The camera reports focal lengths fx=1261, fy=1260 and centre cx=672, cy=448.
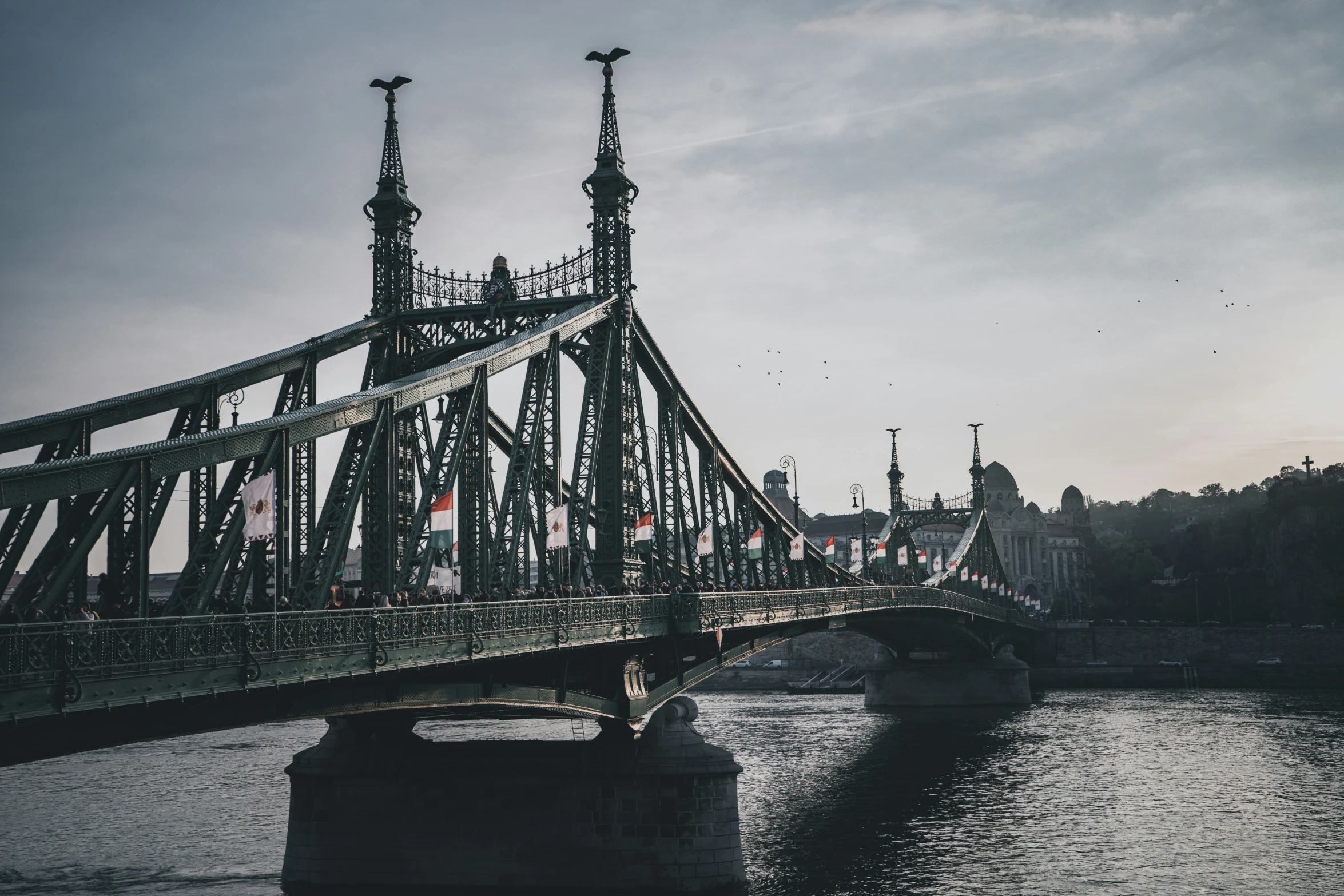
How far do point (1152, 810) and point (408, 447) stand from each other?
3190 centimetres

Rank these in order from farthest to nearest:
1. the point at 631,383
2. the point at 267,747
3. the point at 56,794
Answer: the point at 267,747 < the point at 56,794 < the point at 631,383

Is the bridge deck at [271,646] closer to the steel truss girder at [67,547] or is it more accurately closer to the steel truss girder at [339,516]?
the steel truss girder at [67,547]

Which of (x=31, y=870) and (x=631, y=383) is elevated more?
(x=631, y=383)

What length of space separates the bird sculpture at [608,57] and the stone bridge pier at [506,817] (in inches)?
1025

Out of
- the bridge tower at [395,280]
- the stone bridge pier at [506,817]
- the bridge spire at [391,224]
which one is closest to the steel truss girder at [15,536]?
the stone bridge pier at [506,817]

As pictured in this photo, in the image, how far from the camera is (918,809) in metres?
51.4

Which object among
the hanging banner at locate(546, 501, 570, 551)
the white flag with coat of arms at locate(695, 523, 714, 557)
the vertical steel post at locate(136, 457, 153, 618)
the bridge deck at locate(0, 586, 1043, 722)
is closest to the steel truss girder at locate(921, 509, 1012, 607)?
the white flag with coat of arms at locate(695, 523, 714, 557)

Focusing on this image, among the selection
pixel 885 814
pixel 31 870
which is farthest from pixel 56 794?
pixel 885 814

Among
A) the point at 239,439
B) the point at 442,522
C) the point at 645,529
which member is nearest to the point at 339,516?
the point at 442,522

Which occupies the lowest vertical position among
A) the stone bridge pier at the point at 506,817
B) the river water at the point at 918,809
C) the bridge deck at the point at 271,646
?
the river water at the point at 918,809

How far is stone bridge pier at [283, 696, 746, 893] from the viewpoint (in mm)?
34094

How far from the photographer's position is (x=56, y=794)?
175ft

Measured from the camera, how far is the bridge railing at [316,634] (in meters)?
16.2

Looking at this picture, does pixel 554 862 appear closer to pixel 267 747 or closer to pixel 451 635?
pixel 451 635
